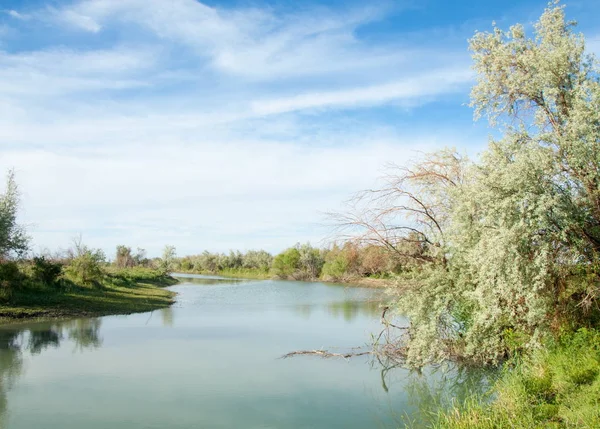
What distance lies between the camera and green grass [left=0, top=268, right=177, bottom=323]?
22266 mm

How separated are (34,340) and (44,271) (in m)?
9.57

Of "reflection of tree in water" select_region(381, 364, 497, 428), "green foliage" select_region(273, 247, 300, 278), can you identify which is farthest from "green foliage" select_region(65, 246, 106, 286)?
"green foliage" select_region(273, 247, 300, 278)

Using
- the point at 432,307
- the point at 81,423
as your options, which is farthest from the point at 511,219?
the point at 81,423

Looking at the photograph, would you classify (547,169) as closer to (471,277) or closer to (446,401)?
(471,277)

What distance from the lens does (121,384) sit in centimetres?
1266

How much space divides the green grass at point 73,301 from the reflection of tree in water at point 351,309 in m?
10.9

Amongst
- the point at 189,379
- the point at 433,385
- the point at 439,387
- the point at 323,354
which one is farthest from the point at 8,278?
the point at 439,387

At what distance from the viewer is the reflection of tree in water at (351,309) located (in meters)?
27.6

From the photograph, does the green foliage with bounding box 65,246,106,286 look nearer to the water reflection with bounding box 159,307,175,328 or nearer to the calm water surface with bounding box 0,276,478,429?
the water reflection with bounding box 159,307,175,328

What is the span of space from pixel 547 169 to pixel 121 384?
1123 cm

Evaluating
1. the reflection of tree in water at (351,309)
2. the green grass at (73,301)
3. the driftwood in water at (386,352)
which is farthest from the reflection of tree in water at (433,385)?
the green grass at (73,301)

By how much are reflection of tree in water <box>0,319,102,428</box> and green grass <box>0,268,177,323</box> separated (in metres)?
1.48

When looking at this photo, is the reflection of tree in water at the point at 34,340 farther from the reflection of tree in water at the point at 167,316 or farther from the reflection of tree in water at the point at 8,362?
the reflection of tree in water at the point at 167,316

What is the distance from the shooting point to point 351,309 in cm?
3073
